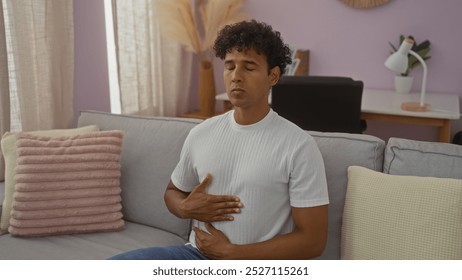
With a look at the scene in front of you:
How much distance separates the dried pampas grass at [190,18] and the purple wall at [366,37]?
1.13ft

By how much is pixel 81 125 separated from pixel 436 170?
1.31 meters

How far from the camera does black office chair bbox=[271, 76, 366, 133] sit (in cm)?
233

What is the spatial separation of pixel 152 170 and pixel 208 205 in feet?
1.67

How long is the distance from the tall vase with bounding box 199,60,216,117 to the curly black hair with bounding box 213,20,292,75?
186 cm

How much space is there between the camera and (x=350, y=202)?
1.33m

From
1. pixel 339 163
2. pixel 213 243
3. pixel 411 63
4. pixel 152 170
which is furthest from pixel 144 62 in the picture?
pixel 213 243

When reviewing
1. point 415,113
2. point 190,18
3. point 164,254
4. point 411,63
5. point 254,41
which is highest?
point 190,18

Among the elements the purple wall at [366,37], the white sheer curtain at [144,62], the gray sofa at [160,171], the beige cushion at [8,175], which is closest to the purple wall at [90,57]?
the purple wall at [366,37]

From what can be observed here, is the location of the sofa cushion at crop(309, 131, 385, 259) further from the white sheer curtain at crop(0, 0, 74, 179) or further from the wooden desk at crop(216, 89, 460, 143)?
the white sheer curtain at crop(0, 0, 74, 179)

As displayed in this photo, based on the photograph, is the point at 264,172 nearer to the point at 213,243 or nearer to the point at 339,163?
the point at 213,243

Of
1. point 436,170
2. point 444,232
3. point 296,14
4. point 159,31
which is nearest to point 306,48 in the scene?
point 296,14

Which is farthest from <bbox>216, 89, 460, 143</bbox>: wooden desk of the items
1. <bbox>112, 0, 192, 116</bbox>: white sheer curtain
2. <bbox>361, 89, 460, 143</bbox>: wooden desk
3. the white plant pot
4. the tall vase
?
<bbox>112, 0, 192, 116</bbox>: white sheer curtain

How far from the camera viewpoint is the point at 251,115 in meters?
1.28

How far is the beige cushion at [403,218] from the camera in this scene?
1.18m
